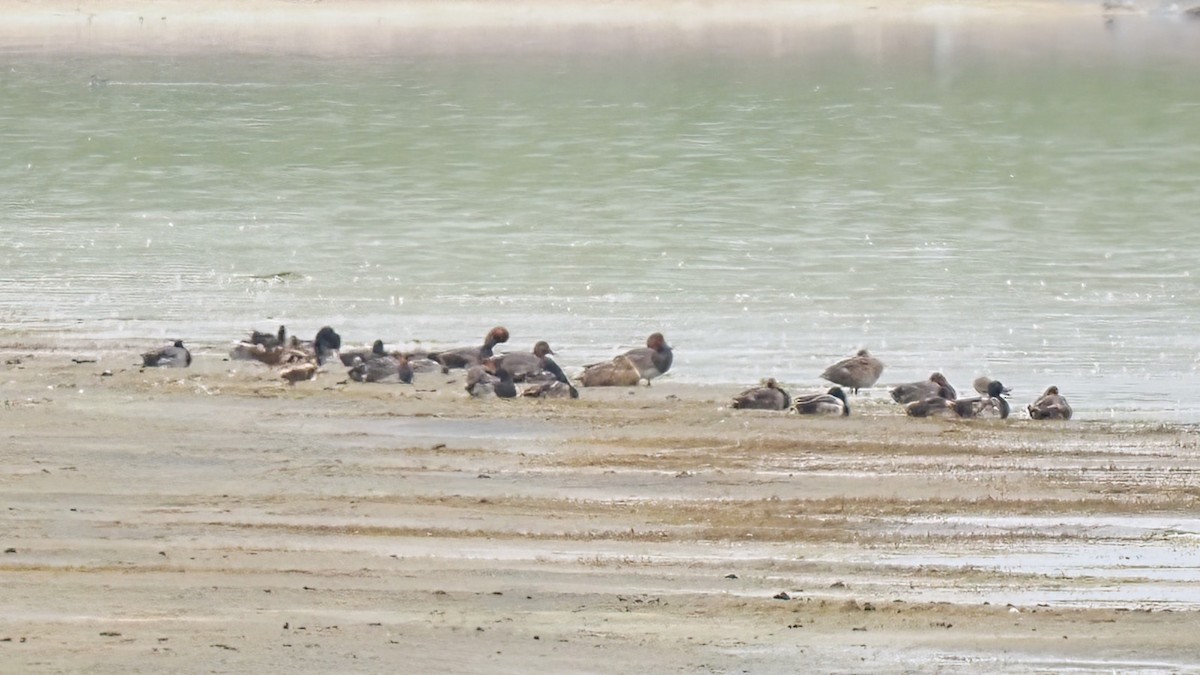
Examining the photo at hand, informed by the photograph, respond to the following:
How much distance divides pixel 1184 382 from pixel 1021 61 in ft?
138

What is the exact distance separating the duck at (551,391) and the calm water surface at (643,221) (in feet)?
3.54

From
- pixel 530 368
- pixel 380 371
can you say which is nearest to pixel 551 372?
pixel 530 368

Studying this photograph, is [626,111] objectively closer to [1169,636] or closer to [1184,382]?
[1184,382]

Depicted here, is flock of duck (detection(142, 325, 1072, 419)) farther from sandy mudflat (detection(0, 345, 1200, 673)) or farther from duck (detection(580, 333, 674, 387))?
sandy mudflat (detection(0, 345, 1200, 673))

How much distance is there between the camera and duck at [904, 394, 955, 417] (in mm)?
11688

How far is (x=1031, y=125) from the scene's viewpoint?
3728cm

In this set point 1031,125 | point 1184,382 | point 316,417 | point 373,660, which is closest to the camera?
point 373,660

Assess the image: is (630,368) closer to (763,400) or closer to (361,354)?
(763,400)

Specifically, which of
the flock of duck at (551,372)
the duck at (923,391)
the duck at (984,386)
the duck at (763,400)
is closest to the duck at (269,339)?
the flock of duck at (551,372)

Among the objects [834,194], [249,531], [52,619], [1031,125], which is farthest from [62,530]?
[1031,125]

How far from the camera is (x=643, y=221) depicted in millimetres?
22688

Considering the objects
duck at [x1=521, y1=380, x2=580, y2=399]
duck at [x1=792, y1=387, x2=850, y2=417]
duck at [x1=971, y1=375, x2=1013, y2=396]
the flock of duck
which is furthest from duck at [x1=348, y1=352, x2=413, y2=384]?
duck at [x1=971, y1=375, x2=1013, y2=396]

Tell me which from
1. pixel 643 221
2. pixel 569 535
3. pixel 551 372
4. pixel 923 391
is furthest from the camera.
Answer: pixel 643 221

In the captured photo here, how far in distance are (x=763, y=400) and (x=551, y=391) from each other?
1.33 meters
